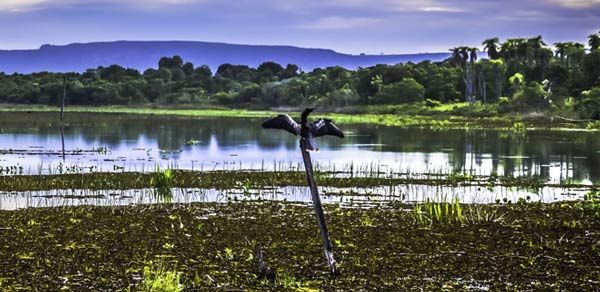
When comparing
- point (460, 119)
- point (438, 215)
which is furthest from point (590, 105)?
point (438, 215)

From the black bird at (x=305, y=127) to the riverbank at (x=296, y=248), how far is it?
250 cm

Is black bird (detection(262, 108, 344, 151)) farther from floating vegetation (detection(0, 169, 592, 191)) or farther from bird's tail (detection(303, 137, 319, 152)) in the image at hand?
floating vegetation (detection(0, 169, 592, 191))

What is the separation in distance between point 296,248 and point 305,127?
3.82 meters

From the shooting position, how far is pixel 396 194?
30.1 m

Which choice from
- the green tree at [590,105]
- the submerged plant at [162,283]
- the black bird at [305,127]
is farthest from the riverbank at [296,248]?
the green tree at [590,105]

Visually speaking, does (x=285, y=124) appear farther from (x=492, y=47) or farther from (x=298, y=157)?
(x=492, y=47)

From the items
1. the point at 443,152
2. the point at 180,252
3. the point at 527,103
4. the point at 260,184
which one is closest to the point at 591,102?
the point at 527,103

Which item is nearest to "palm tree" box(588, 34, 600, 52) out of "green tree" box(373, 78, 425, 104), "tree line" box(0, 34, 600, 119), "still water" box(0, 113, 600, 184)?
"tree line" box(0, 34, 600, 119)

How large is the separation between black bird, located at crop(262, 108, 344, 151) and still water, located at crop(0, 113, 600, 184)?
821 inches

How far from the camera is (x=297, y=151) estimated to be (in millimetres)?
54969

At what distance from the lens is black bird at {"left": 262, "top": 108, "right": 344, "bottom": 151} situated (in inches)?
610

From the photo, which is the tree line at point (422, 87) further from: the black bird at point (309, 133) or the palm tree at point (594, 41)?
the black bird at point (309, 133)

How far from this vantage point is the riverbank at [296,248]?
1556 cm

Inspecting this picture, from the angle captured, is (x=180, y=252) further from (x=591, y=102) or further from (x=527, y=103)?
(x=527, y=103)
